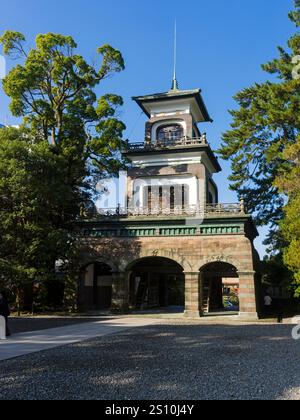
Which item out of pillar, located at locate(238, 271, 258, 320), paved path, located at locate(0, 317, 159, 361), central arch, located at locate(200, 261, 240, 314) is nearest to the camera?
paved path, located at locate(0, 317, 159, 361)

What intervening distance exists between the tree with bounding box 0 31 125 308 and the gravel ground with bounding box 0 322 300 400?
34.1 ft

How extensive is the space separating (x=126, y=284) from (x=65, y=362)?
14417 millimetres

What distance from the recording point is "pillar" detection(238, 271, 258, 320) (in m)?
19.9

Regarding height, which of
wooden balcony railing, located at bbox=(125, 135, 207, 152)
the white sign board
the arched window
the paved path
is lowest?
the paved path

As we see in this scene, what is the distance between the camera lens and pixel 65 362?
8164 millimetres

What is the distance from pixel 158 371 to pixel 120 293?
15.3m

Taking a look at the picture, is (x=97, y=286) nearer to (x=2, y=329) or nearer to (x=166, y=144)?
(x=166, y=144)

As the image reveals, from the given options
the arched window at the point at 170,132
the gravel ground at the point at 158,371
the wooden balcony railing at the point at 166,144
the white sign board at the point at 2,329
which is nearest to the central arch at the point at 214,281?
the wooden balcony railing at the point at 166,144

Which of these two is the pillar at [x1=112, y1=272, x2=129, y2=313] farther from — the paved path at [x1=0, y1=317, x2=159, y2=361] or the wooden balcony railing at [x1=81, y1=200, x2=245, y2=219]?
the paved path at [x1=0, y1=317, x2=159, y2=361]

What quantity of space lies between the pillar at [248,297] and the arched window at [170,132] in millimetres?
11900

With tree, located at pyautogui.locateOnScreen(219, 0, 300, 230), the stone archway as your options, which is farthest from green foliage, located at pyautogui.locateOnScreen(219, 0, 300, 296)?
the stone archway

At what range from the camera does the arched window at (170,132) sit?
27906 millimetres
